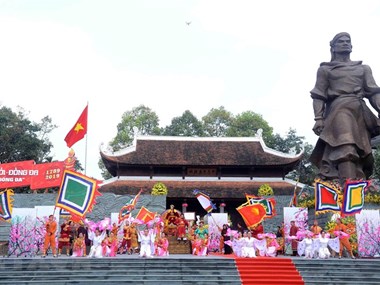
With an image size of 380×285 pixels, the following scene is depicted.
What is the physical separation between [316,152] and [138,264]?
6717mm

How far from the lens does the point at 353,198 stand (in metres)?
12.1

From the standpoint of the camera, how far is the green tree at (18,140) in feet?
107

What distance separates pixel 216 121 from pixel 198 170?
17.0 m

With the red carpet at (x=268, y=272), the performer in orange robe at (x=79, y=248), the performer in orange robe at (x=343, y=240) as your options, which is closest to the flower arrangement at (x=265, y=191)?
the performer in orange robe at (x=343, y=240)

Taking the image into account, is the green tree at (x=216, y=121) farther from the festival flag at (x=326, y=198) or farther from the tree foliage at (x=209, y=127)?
the festival flag at (x=326, y=198)

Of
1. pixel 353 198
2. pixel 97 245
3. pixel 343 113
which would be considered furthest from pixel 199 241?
pixel 343 113

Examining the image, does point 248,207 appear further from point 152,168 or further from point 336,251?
point 152,168

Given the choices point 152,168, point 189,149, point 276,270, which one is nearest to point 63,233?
point 276,270

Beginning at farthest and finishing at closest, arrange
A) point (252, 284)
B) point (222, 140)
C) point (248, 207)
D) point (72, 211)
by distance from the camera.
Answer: point (222, 140) < point (248, 207) < point (72, 211) < point (252, 284)

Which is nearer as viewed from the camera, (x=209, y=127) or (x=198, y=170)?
(x=198, y=170)

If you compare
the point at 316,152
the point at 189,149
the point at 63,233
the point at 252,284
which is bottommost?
the point at 252,284

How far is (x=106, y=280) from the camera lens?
9.82 metres

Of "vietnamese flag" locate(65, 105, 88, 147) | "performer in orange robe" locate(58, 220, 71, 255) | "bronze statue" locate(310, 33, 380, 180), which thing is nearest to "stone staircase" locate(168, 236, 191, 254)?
"performer in orange robe" locate(58, 220, 71, 255)

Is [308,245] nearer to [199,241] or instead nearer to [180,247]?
[199,241]
